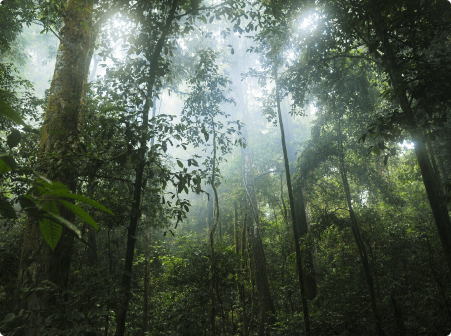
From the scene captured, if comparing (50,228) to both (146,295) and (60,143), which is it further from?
(146,295)

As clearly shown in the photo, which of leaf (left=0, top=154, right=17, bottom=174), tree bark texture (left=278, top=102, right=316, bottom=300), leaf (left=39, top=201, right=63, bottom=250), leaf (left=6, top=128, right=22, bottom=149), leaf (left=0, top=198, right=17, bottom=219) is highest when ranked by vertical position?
tree bark texture (left=278, top=102, right=316, bottom=300)

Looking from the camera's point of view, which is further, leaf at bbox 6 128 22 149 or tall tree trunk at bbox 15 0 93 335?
tall tree trunk at bbox 15 0 93 335

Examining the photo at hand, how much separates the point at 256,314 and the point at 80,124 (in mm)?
7523

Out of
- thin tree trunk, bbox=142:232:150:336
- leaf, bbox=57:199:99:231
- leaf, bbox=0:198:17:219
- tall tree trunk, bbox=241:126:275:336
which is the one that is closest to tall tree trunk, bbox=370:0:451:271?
leaf, bbox=57:199:99:231

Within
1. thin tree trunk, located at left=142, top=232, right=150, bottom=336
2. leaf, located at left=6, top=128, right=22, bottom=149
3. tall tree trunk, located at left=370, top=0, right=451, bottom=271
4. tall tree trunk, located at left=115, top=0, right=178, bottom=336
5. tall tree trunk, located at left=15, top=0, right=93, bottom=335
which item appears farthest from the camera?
thin tree trunk, located at left=142, top=232, right=150, bottom=336

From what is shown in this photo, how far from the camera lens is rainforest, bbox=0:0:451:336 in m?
2.18

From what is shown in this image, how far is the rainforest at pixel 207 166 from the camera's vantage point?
218 centimetres

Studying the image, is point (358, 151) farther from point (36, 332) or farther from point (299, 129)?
point (299, 129)

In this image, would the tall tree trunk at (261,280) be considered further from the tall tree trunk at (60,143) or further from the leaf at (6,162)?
the leaf at (6,162)

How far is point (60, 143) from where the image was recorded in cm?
217

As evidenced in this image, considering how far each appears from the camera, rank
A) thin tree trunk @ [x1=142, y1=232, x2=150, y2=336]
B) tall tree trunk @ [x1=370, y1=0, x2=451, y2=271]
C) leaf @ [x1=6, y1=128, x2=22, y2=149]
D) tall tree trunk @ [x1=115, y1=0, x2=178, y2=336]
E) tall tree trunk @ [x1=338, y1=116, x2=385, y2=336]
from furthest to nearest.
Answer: thin tree trunk @ [x1=142, y1=232, x2=150, y2=336] < tall tree trunk @ [x1=338, y1=116, x2=385, y2=336] < tall tree trunk @ [x1=370, y1=0, x2=451, y2=271] < tall tree trunk @ [x1=115, y1=0, x2=178, y2=336] < leaf @ [x1=6, y1=128, x2=22, y2=149]

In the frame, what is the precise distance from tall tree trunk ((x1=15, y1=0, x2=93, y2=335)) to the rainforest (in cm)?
2

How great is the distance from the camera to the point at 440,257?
20.5ft

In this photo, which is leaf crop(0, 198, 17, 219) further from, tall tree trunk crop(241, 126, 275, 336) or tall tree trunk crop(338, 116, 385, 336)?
tall tree trunk crop(241, 126, 275, 336)
